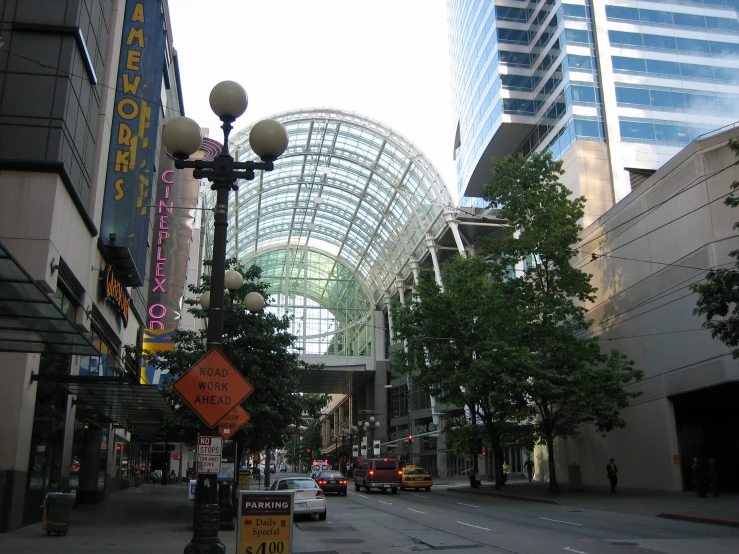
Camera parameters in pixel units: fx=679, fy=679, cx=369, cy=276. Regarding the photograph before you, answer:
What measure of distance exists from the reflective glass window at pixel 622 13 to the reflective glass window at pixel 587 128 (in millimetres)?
9681

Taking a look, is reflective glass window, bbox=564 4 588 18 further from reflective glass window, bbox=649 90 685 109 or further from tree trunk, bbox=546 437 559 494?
tree trunk, bbox=546 437 559 494

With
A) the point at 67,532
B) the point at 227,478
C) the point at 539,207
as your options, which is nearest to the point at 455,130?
the point at 539,207

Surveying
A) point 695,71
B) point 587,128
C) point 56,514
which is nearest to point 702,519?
point 56,514

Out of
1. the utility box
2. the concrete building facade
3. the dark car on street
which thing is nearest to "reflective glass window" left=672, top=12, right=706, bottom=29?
the utility box

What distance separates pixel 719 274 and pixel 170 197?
25.6m

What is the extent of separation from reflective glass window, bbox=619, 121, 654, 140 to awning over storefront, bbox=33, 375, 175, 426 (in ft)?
124

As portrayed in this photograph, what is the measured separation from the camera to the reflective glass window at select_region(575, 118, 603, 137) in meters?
47.3

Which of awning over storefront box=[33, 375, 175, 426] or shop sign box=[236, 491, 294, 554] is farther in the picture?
awning over storefront box=[33, 375, 175, 426]

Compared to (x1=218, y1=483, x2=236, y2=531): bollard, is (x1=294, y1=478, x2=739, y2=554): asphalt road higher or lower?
lower

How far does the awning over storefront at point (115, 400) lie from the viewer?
17047 mm

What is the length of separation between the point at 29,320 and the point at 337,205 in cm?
6151

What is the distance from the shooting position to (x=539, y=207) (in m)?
31.4

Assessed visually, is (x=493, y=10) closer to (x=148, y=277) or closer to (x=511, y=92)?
(x=511, y=92)

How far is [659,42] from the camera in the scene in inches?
2039
